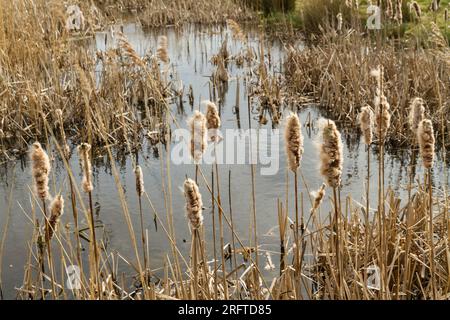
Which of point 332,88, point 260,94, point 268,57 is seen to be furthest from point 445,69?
point 268,57

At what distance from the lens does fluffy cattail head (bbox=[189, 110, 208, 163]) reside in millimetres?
2109

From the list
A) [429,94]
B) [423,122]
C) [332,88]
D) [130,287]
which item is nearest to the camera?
[423,122]

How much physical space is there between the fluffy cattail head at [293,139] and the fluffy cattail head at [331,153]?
8cm

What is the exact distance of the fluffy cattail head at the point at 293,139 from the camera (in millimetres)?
1939

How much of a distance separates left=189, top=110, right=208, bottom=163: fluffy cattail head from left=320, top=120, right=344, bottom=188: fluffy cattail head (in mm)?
414

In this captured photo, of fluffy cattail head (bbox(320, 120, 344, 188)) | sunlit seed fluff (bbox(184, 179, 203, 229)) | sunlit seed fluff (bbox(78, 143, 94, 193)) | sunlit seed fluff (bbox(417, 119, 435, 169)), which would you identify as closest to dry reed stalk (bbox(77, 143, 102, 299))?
sunlit seed fluff (bbox(78, 143, 94, 193))

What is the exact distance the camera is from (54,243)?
383 cm

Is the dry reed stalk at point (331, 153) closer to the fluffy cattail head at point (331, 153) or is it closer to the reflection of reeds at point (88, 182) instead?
the fluffy cattail head at point (331, 153)

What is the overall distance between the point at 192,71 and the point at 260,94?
4.67 ft

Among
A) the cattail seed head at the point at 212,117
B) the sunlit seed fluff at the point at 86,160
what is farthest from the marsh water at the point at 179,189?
the sunlit seed fluff at the point at 86,160

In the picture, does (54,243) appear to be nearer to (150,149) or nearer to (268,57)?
(150,149)

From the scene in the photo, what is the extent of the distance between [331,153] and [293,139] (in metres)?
0.13

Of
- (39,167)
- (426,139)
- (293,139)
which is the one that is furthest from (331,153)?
(39,167)

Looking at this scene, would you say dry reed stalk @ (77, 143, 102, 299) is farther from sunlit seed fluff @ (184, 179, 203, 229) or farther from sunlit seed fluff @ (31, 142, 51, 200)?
sunlit seed fluff @ (184, 179, 203, 229)
